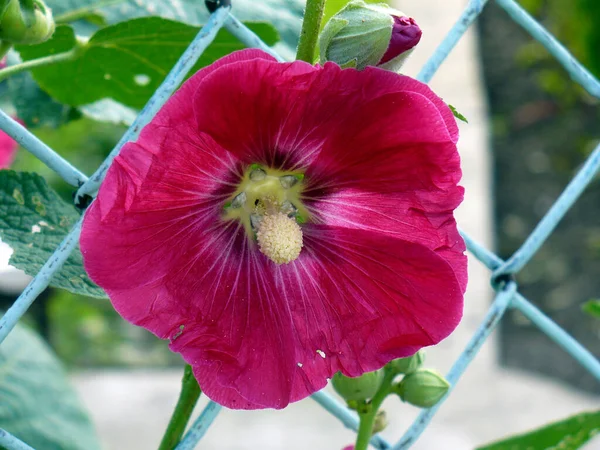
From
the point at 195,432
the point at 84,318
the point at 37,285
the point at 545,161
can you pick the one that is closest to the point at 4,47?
the point at 37,285

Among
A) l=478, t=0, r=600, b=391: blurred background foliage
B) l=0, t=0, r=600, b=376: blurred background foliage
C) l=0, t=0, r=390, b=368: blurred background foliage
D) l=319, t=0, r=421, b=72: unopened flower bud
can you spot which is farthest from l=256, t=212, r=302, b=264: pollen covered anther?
l=478, t=0, r=600, b=391: blurred background foliage

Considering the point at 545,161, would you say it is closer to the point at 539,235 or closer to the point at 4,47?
the point at 539,235

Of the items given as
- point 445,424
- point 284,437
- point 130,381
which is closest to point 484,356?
point 445,424

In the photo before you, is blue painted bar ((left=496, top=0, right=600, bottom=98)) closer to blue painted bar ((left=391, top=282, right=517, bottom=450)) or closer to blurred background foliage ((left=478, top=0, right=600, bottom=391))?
blue painted bar ((left=391, top=282, right=517, bottom=450))

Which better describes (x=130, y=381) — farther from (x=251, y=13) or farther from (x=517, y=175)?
(x=517, y=175)

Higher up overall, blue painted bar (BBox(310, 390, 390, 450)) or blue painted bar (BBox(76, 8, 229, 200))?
blue painted bar (BBox(76, 8, 229, 200))

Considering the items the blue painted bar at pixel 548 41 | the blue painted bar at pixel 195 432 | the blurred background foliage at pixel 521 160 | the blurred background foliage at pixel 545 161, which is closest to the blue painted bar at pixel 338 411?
the blue painted bar at pixel 195 432
